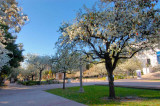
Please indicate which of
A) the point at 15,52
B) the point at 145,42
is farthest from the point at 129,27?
the point at 15,52

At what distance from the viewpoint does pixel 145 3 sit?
5945 mm

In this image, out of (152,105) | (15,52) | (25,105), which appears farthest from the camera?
(15,52)

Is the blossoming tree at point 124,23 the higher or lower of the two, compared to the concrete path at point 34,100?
higher

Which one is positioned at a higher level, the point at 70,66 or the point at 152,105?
the point at 70,66

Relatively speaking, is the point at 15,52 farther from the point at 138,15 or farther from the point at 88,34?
the point at 138,15

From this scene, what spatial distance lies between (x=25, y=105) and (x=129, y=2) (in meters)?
8.05

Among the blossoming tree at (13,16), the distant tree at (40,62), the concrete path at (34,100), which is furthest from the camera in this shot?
the distant tree at (40,62)

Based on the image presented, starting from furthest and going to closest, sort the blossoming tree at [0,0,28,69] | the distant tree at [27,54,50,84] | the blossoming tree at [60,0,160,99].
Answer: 1. the distant tree at [27,54,50,84]
2. the blossoming tree at [60,0,160,99]
3. the blossoming tree at [0,0,28,69]

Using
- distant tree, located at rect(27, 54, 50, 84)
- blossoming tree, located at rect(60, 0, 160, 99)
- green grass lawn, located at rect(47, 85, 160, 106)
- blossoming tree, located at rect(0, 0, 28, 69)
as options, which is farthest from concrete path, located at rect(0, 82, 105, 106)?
distant tree, located at rect(27, 54, 50, 84)

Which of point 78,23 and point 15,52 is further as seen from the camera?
point 15,52

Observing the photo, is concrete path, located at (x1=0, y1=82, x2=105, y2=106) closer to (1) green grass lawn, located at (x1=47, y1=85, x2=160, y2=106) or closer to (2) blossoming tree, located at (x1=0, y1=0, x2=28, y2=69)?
(1) green grass lawn, located at (x1=47, y1=85, x2=160, y2=106)

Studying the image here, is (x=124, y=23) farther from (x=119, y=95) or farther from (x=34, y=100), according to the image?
(x=34, y=100)

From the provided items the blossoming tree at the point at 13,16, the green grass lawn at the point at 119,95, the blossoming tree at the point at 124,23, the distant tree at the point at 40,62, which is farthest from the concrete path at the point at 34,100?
the distant tree at the point at 40,62

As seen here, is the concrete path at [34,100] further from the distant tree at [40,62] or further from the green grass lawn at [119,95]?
the distant tree at [40,62]
